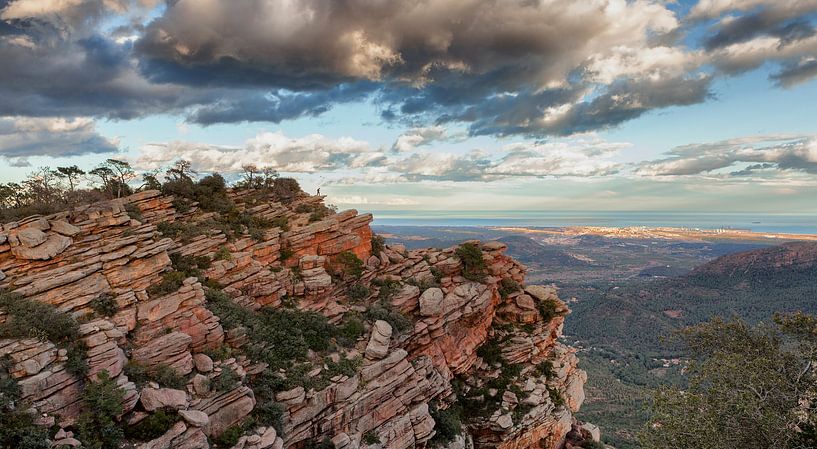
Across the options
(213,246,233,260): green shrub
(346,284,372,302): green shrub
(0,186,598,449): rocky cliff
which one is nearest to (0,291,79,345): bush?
(0,186,598,449): rocky cliff

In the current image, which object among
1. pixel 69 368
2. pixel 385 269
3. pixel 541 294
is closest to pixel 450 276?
pixel 385 269

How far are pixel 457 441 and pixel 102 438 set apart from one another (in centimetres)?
2107

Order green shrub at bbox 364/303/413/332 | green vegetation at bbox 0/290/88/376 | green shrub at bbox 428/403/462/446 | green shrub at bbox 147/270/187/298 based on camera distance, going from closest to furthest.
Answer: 1. green vegetation at bbox 0/290/88/376
2. green shrub at bbox 147/270/187/298
3. green shrub at bbox 428/403/462/446
4. green shrub at bbox 364/303/413/332

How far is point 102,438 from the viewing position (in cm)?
1608

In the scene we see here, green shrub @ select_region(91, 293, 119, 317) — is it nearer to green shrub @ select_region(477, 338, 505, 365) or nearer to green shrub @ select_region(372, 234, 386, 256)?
green shrub @ select_region(372, 234, 386, 256)

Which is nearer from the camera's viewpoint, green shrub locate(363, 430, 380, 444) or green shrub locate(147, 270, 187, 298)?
green shrub locate(147, 270, 187, 298)

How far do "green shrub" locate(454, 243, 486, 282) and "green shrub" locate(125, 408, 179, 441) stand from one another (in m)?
27.2

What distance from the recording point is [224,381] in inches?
807

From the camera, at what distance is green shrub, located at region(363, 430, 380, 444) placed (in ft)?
79.1

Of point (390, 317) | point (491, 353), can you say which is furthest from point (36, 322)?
point (491, 353)

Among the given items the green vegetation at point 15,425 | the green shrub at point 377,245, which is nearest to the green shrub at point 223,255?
the green shrub at point 377,245

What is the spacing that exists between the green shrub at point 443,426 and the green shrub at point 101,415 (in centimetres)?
1919

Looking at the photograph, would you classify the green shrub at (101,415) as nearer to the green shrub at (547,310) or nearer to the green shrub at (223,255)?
the green shrub at (223,255)

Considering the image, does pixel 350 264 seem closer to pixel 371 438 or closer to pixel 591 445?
pixel 371 438
